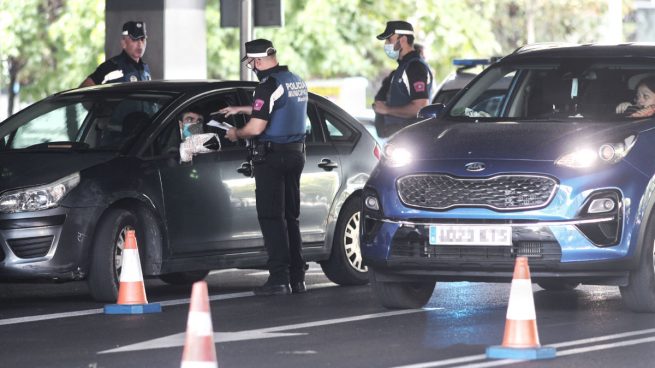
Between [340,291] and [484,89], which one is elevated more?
[484,89]

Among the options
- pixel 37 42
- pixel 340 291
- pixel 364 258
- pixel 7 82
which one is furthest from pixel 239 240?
pixel 7 82

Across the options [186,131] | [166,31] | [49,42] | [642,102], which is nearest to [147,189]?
[186,131]

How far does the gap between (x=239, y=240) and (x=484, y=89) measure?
212 centimetres

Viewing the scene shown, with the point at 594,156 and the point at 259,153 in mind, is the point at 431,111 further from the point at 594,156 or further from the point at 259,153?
the point at 594,156

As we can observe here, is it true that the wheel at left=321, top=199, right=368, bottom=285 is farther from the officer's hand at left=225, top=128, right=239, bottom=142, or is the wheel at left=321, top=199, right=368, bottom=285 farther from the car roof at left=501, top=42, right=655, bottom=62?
the car roof at left=501, top=42, right=655, bottom=62

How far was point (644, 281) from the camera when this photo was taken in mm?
11211

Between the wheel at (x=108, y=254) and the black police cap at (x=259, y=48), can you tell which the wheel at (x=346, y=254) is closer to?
the black police cap at (x=259, y=48)

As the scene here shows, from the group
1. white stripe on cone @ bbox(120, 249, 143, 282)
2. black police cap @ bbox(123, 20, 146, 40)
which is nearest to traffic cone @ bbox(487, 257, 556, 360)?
white stripe on cone @ bbox(120, 249, 143, 282)

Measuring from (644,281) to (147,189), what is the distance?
11.7 ft

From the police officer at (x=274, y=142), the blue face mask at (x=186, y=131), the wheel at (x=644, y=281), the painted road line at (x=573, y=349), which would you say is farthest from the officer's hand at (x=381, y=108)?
the painted road line at (x=573, y=349)

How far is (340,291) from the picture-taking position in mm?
13609

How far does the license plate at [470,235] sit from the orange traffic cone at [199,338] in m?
3.62

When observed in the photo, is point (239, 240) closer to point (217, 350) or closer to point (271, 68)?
point (271, 68)

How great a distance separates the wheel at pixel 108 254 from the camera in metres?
12.4
